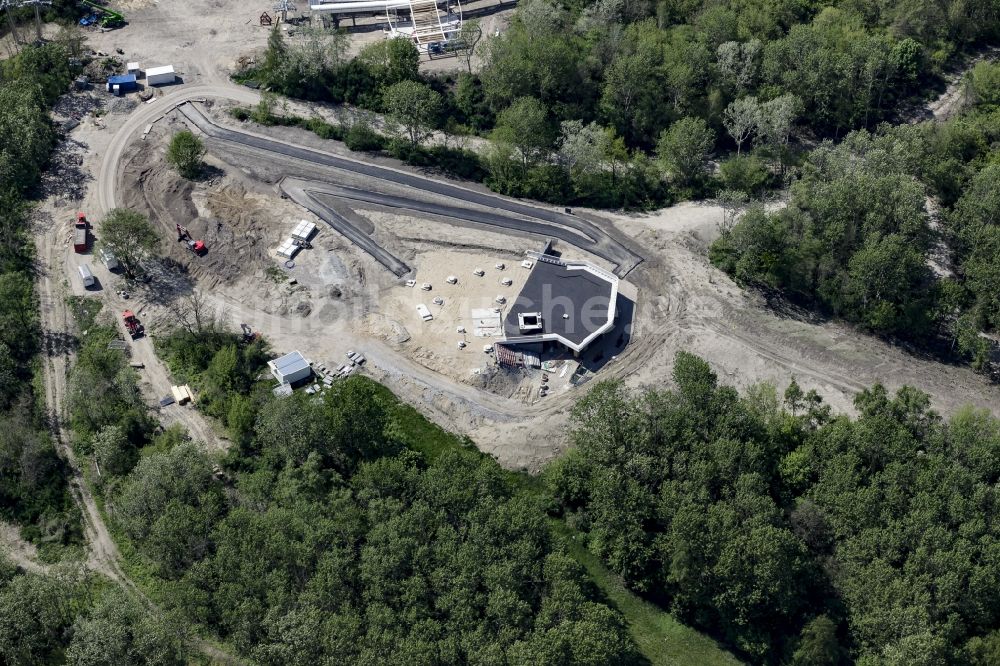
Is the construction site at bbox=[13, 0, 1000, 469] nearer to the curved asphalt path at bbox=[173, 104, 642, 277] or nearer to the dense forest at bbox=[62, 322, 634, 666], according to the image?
the curved asphalt path at bbox=[173, 104, 642, 277]

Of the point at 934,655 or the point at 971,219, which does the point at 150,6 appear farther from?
the point at 934,655

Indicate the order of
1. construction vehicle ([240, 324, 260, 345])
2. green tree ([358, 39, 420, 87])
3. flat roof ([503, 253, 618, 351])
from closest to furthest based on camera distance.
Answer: flat roof ([503, 253, 618, 351]), construction vehicle ([240, 324, 260, 345]), green tree ([358, 39, 420, 87])

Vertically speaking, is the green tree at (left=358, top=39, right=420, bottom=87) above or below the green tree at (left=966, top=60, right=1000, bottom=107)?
above

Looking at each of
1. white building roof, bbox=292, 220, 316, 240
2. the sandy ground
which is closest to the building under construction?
white building roof, bbox=292, 220, 316, 240

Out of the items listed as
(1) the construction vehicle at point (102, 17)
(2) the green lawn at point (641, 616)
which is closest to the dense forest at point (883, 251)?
(2) the green lawn at point (641, 616)

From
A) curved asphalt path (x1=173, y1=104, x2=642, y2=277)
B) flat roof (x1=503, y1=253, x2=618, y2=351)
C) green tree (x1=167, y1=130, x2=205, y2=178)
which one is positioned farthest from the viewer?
green tree (x1=167, y1=130, x2=205, y2=178)

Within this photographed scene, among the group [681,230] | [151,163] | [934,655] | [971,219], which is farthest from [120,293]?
[971,219]

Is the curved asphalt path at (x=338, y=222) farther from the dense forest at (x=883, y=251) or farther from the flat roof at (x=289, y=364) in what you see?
the dense forest at (x=883, y=251)
